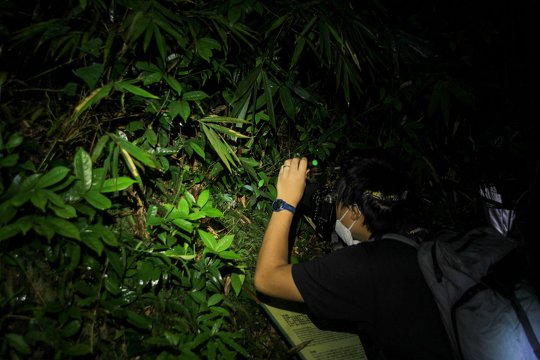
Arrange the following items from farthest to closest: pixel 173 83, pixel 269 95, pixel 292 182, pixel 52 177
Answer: pixel 269 95 → pixel 292 182 → pixel 173 83 → pixel 52 177

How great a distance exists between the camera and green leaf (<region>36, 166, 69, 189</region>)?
4.37 feet

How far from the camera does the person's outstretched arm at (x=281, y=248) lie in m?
1.66

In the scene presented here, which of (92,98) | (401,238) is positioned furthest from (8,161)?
(401,238)

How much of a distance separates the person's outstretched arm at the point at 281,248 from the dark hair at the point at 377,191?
0.31 m

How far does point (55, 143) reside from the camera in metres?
1.61

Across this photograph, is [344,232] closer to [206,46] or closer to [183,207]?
[183,207]

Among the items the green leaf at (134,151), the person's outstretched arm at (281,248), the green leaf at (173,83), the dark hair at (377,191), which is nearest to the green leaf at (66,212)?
the green leaf at (134,151)

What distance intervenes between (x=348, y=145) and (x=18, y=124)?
2.38 meters

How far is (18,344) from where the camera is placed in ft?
4.18

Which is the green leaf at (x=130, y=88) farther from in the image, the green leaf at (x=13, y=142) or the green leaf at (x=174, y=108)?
the green leaf at (x=13, y=142)

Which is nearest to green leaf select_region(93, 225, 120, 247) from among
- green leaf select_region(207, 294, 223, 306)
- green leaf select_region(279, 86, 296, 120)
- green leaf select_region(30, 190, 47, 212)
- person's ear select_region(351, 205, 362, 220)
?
green leaf select_region(30, 190, 47, 212)

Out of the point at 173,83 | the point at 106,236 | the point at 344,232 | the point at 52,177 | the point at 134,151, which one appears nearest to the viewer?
the point at 52,177

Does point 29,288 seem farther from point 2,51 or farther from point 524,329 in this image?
point 524,329

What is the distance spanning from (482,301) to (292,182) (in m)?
1.08
